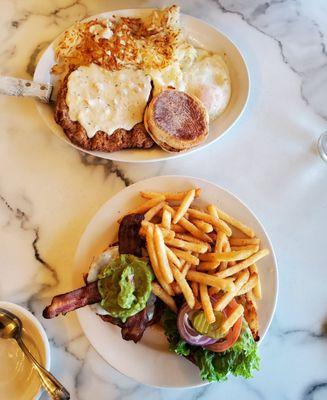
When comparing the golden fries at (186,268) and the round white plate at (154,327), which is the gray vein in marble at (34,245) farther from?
the golden fries at (186,268)

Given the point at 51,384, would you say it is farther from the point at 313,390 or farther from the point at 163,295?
the point at 313,390

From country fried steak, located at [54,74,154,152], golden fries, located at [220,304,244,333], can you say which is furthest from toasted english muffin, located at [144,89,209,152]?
golden fries, located at [220,304,244,333]

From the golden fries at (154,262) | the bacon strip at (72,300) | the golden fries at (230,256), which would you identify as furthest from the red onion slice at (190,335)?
the bacon strip at (72,300)

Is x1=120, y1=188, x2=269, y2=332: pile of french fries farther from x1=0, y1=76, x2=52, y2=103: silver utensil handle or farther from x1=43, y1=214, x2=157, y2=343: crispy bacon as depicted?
x1=0, y1=76, x2=52, y2=103: silver utensil handle

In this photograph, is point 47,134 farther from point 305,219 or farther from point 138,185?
point 305,219

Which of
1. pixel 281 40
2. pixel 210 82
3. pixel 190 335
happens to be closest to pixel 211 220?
pixel 190 335

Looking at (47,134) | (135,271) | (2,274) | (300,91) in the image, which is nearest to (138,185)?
(135,271)
